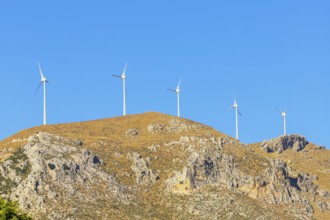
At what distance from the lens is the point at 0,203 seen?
132m

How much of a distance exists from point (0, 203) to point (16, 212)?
111 inches

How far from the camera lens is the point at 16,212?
132375 mm
